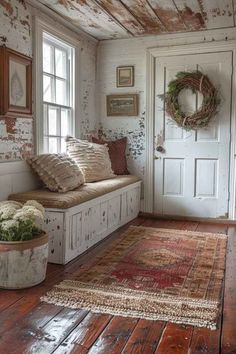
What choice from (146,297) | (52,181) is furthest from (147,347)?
(52,181)

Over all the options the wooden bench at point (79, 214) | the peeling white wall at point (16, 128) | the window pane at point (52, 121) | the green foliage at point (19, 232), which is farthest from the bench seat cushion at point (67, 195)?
the window pane at point (52, 121)

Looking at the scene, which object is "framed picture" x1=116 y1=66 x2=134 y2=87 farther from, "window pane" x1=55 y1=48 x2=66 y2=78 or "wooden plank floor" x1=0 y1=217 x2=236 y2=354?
"wooden plank floor" x1=0 y1=217 x2=236 y2=354

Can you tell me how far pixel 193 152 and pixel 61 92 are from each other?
1763 mm

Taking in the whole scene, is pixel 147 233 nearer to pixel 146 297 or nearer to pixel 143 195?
pixel 143 195

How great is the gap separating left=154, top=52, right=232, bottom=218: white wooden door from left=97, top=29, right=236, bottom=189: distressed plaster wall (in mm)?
204

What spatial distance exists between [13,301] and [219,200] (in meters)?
3.01

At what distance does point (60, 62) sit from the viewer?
4.08 m

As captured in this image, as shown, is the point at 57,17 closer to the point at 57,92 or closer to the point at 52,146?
the point at 57,92

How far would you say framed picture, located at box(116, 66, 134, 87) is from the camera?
4.73m

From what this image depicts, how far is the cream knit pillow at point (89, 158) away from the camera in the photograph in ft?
12.6

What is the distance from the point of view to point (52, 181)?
10.6 ft

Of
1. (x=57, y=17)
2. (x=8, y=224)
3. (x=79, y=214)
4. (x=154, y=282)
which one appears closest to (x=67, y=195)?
(x=79, y=214)

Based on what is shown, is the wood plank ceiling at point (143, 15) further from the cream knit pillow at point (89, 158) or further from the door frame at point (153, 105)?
the cream knit pillow at point (89, 158)

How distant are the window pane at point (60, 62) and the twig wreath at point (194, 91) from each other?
131 cm
